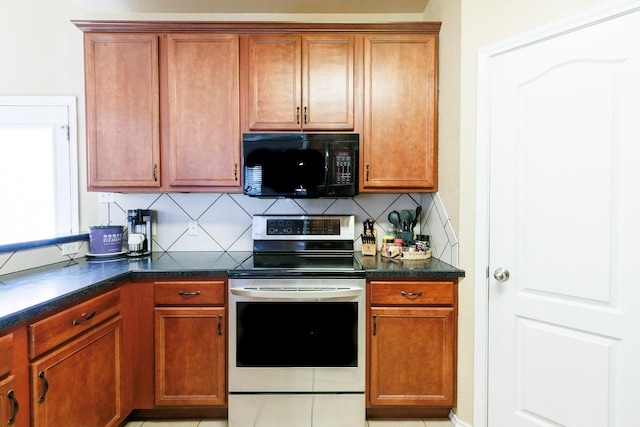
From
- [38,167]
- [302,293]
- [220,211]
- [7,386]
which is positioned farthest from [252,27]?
[7,386]

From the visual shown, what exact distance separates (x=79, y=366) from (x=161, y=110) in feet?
4.84

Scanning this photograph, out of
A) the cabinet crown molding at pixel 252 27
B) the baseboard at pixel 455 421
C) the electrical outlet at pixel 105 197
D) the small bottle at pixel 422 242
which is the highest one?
the cabinet crown molding at pixel 252 27

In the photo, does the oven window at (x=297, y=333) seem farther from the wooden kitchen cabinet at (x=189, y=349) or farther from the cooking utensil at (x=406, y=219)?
the cooking utensil at (x=406, y=219)

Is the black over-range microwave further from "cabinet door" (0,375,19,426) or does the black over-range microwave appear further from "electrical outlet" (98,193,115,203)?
"cabinet door" (0,375,19,426)

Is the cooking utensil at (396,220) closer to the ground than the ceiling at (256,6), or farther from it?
closer to the ground

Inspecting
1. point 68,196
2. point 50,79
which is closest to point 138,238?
point 68,196

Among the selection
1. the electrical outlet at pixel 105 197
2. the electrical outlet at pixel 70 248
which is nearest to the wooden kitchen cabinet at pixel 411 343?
the electrical outlet at pixel 70 248

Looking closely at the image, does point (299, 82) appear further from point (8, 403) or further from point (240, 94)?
point (8, 403)

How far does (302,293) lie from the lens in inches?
69.3

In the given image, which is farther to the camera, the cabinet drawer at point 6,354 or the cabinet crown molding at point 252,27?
the cabinet crown molding at point 252,27

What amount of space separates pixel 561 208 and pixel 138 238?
2.46m

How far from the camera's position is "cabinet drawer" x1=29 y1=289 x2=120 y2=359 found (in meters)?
1.25

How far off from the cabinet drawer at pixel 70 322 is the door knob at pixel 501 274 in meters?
2.00

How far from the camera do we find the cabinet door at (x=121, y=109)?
2.02m
